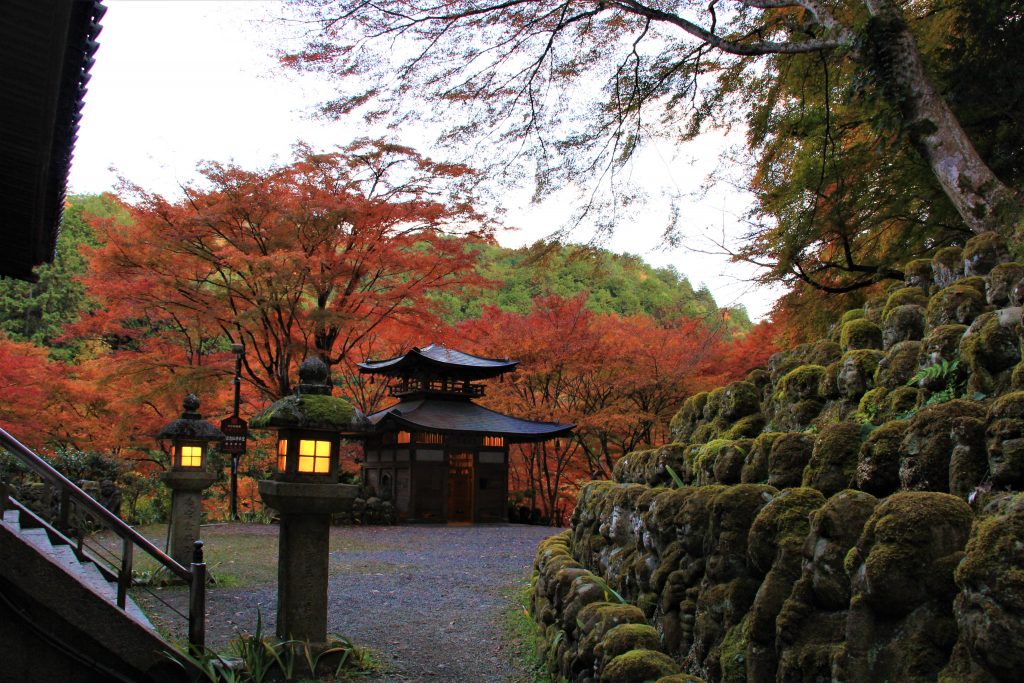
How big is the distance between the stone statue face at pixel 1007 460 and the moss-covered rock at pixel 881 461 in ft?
1.84

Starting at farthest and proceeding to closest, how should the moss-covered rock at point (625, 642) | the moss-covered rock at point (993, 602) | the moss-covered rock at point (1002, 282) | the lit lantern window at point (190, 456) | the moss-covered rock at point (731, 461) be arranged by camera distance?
1. the lit lantern window at point (190, 456)
2. the moss-covered rock at point (731, 461)
3. the moss-covered rock at point (1002, 282)
4. the moss-covered rock at point (625, 642)
5. the moss-covered rock at point (993, 602)

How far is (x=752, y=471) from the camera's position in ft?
13.8

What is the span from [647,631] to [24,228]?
601 centimetres

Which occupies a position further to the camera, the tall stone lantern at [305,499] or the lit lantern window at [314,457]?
the lit lantern window at [314,457]

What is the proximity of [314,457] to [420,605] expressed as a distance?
3.38 m

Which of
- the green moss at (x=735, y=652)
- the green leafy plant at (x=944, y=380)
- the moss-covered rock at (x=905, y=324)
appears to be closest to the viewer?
the green moss at (x=735, y=652)

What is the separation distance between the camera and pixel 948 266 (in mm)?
5906

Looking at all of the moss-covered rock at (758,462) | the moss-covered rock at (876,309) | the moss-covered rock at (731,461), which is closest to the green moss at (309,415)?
the moss-covered rock at (731,461)

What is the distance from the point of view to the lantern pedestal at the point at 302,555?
5.50 meters

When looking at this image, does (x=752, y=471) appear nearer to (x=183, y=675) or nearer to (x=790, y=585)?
(x=790, y=585)

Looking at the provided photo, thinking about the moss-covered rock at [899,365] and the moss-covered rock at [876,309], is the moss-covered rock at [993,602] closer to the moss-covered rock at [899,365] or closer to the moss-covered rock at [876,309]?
the moss-covered rock at [899,365]

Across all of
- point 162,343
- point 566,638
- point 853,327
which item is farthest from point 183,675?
point 162,343

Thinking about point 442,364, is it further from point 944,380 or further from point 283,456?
point 944,380

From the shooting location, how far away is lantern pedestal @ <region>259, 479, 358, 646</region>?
18.0 ft
